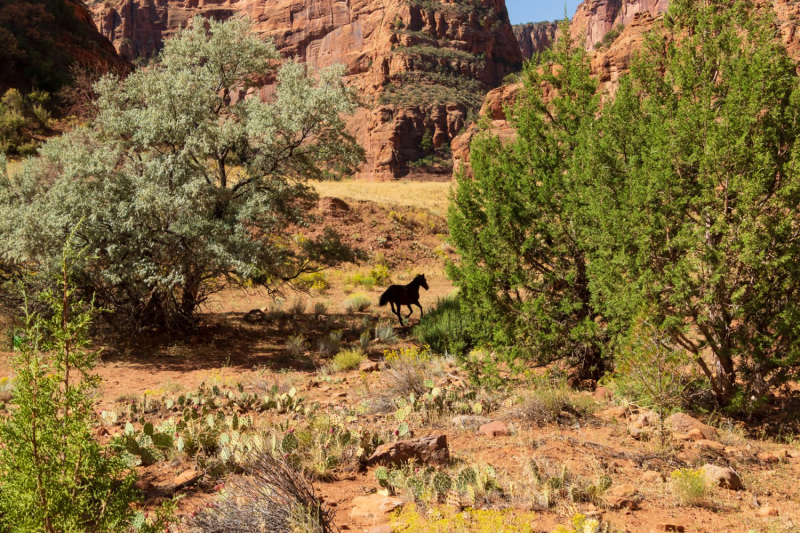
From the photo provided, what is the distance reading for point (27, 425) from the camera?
8.38 ft

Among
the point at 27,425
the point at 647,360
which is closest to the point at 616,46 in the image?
the point at 647,360

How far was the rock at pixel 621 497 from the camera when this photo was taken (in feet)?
13.8

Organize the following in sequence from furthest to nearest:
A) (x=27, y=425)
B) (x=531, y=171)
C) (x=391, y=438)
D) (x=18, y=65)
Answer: (x=18, y=65) < (x=531, y=171) < (x=391, y=438) < (x=27, y=425)

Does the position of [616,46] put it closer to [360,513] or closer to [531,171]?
[531,171]

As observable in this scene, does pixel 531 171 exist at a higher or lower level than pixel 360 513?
higher

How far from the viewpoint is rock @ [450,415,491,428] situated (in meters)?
6.14

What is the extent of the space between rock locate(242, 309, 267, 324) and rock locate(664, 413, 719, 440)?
36.1 feet

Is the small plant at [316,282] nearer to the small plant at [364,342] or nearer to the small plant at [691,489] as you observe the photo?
the small plant at [364,342]

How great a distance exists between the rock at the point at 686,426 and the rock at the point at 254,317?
11.0m

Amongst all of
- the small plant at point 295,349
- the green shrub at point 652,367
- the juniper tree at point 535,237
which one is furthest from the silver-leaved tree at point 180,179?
the green shrub at point 652,367

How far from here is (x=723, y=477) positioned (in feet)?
15.0

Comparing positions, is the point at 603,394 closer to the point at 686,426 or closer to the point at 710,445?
the point at 686,426

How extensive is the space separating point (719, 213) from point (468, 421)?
12.3ft

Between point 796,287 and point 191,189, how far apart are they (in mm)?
10027
